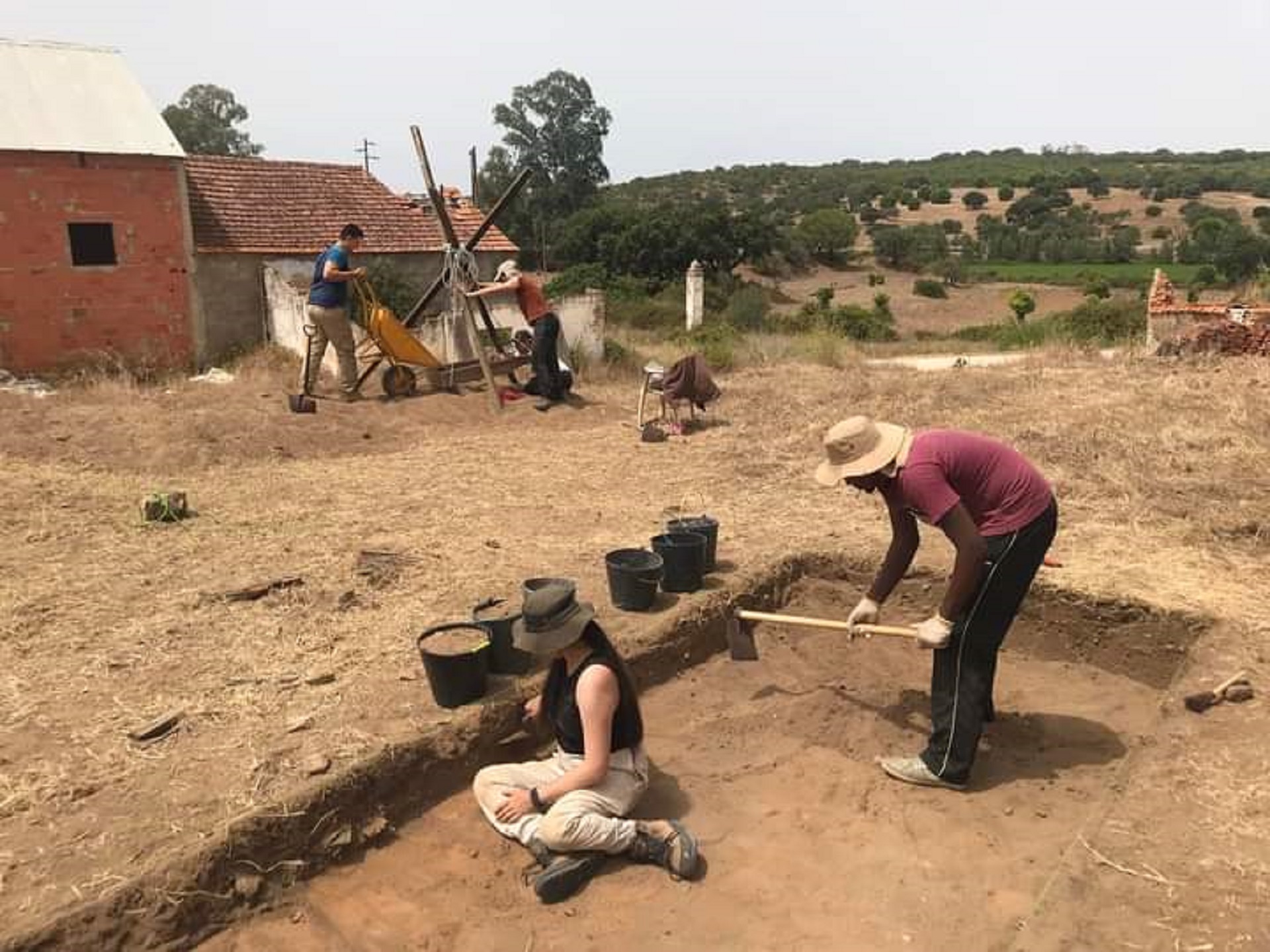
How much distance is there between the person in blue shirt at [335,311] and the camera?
10352 millimetres

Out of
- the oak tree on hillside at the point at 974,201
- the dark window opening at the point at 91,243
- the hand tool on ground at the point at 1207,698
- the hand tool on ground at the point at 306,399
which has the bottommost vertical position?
the hand tool on ground at the point at 1207,698

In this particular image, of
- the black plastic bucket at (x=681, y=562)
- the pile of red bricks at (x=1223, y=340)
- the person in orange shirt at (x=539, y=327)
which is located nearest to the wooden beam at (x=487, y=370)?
the person in orange shirt at (x=539, y=327)

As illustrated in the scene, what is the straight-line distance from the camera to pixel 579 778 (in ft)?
10.8

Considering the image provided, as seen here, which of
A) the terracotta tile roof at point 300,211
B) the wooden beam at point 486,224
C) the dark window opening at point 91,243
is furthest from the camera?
the terracotta tile roof at point 300,211

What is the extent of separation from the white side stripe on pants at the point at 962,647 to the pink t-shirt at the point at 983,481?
81 millimetres

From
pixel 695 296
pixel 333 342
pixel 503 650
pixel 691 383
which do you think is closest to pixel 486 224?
pixel 333 342

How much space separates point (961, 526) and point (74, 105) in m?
15.9

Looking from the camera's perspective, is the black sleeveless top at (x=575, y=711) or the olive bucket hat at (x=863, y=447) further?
the olive bucket hat at (x=863, y=447)

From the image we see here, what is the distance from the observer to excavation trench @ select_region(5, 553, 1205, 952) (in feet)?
10.0

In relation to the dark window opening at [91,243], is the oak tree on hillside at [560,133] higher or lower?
higher

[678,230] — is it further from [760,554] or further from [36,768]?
[36,768]

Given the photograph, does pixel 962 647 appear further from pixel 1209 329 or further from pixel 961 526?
pixel 1209 329

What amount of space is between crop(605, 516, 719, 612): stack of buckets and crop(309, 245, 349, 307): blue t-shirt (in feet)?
20.4

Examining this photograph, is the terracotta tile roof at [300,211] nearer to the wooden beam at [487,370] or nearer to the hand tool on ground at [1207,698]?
the wooden beam at [487,370]
